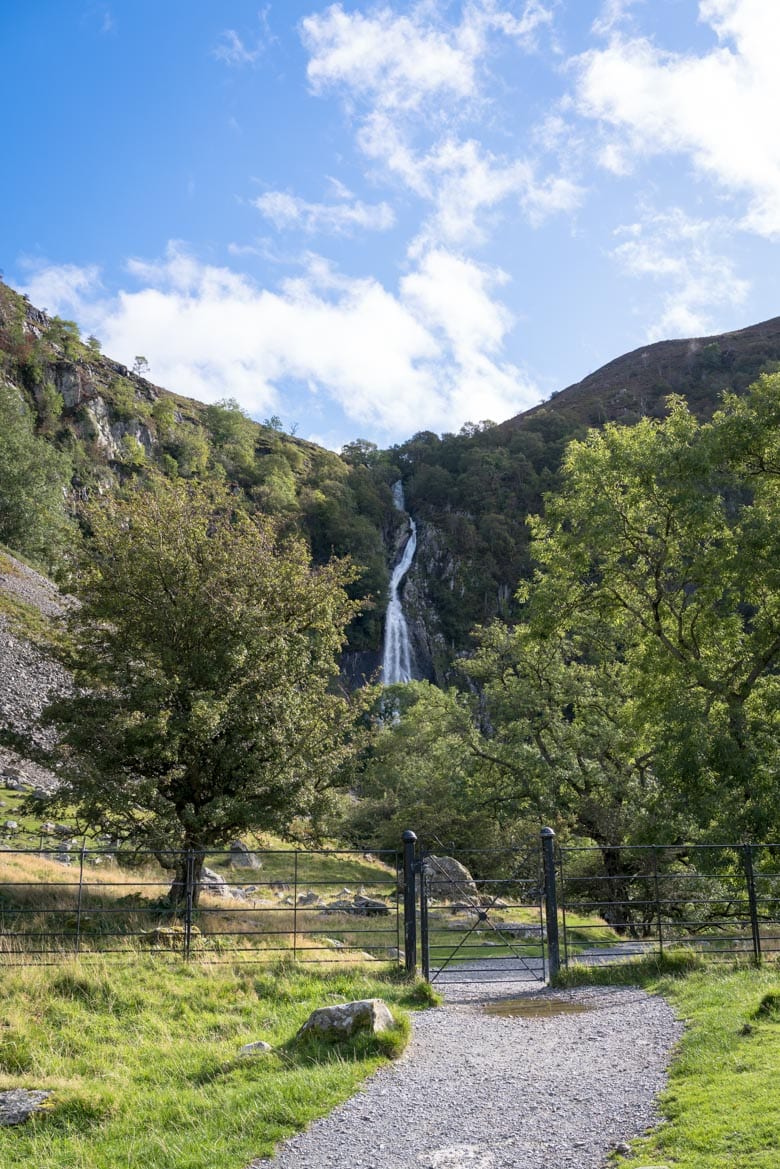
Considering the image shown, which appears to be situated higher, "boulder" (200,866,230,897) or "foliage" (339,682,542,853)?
"foliage" (339,682,542,853)

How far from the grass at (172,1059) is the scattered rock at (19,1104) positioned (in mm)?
106

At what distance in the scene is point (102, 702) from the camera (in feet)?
50.4

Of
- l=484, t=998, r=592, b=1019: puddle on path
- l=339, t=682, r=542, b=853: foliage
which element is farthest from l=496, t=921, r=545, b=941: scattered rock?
l=484, t=998, r=592, b=1019: puddle on path

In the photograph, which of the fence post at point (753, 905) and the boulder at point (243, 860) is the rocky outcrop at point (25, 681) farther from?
the fence post at point (753, 905)

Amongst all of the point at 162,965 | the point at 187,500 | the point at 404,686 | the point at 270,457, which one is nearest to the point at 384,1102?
the point at 162,965

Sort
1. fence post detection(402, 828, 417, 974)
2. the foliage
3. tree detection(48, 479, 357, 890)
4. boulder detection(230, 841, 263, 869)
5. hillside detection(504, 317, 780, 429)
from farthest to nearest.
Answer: hillside detection(504, 317, 780, 429)
boulder detection(230, 841, 263, 869)
the foliage
tree detection(48, 479, 357, 890)
fence post detection(402, 828, 417, 974)

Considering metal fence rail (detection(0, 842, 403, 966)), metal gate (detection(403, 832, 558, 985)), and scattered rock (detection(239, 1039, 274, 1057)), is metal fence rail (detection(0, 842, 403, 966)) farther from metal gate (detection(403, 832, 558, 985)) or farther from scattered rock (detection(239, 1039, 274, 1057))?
scattered rock (detection(239, 1039, 274, 1057))

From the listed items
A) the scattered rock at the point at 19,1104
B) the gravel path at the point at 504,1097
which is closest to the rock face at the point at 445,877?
the gravel path at the point at 504,1097

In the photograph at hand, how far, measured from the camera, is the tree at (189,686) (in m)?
14.8

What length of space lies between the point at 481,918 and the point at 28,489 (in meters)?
59.0

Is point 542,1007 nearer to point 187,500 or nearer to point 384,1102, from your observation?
point 384,1102

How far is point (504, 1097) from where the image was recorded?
22.9 feet

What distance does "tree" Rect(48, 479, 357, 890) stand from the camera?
1480 centimetres

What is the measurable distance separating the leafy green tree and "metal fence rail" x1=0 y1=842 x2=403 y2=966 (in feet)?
137
